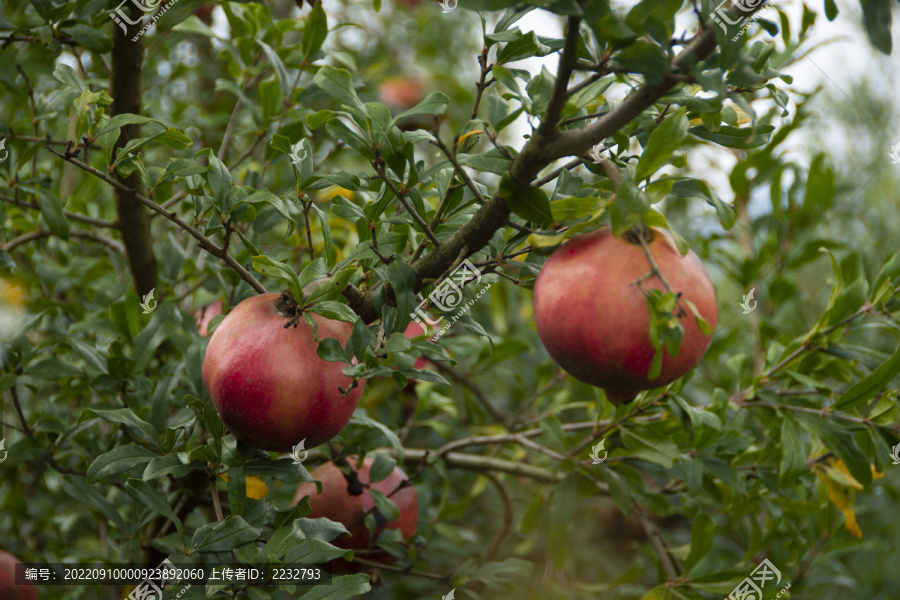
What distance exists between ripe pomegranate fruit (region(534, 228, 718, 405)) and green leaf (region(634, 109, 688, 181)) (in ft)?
0.24

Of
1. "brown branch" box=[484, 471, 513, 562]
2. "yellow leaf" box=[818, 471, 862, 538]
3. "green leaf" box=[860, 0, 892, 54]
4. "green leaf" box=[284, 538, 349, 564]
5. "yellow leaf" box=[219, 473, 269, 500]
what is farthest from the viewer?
"brown branch" box=[484, 471, 513, 562]

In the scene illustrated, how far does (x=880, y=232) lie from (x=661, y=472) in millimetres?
2139

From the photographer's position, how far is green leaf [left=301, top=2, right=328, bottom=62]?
47.2 inches

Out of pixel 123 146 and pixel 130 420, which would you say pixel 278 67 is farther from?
pixel 130 420

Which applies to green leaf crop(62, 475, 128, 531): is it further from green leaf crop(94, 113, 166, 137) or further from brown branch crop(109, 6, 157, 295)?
green leaf crop(94, 113, 166, 137)

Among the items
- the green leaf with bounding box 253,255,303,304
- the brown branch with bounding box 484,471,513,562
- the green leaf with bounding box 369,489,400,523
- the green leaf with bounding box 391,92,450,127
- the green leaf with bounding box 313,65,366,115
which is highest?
the green leaf with bounding box 313,65,366,115

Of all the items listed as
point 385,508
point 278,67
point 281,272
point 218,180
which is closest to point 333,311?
point 281,272

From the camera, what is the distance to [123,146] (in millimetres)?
1126

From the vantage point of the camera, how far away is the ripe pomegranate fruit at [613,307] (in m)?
0.66

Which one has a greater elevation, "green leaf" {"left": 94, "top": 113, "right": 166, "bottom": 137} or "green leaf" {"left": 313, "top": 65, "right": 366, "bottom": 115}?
"green leaf" {"left": 313, "top": 65, "right": 366, "bottom": 115}

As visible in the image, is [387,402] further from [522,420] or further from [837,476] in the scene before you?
[837,476]

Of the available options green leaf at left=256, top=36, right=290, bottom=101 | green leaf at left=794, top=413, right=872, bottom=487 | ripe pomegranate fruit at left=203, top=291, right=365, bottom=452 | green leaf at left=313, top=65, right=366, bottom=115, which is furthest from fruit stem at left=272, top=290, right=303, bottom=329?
green leaf at left=794, top=413, right=872, bottom=487

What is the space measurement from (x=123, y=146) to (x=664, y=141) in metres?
0.92

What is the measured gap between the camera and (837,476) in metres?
1.27
